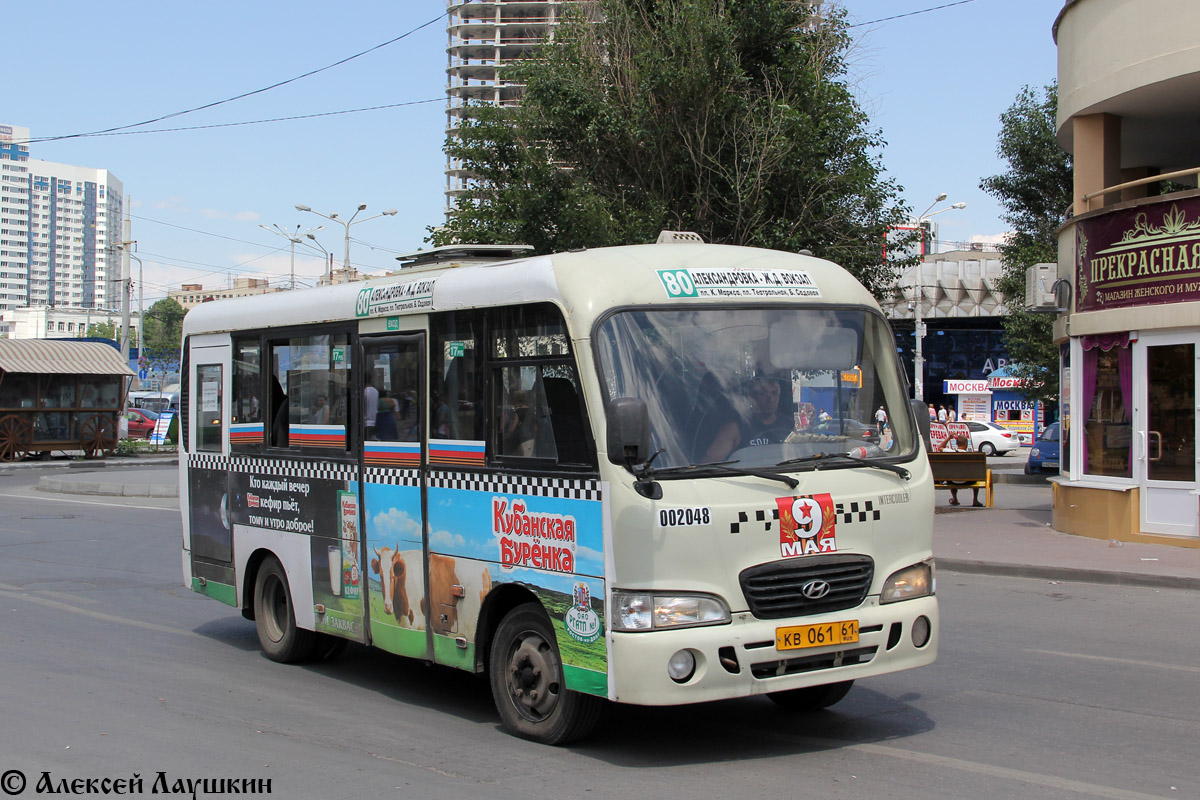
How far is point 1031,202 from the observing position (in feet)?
102

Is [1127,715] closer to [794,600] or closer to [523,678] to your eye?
[794,600]

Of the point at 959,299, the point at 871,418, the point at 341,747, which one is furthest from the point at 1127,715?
the point at 959,299

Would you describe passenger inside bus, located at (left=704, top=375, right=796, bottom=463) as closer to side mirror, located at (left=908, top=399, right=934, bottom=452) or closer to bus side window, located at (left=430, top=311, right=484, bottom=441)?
side mirror, located at (left=908, top=399, right=934, bottom=452)

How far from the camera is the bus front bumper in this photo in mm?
5793

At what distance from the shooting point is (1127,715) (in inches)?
281

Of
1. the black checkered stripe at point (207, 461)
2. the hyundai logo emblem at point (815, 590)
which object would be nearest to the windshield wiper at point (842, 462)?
the hyundai logo emblem at point (815, 590)

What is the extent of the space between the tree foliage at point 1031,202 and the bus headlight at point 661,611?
25813 mm

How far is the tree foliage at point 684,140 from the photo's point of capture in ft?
63.2

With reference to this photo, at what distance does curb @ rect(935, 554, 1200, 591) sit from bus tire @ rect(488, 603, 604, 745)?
889 centimetres

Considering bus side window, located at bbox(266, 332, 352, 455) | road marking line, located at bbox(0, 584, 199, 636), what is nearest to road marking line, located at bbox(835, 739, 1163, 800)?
bus side window, located at bbox(266, 332, 352, 455)

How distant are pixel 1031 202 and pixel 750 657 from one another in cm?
2806

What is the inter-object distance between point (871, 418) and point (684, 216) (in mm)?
13918

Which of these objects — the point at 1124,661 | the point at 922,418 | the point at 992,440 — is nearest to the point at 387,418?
the point at 922,418

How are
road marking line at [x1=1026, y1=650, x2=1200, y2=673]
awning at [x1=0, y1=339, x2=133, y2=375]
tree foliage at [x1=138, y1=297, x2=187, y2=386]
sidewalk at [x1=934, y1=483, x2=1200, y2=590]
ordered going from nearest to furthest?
road marking line at [x1=1026, y1=650, x2=1200, y2=673]
sidewalk at [x1=934, y1=483, x2=1200, y2=590]
awning at [x1=0, y1=339, x2=133, y2=375]
tree foliage at [x1=138, y1=297, x2=187, y2=386]
